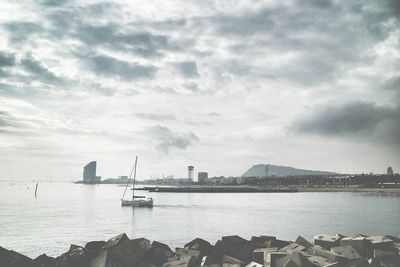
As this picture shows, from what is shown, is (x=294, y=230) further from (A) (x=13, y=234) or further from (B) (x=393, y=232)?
(A) (x=13, y=234)

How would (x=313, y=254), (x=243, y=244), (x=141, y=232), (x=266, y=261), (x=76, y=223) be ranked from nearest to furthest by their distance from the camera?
(x=266, y=261) → (x=313, y=254) → (x=243, y=244) → (x=141, y=232) → (x=76, y=223)

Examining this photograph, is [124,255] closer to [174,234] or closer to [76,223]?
[174,234]

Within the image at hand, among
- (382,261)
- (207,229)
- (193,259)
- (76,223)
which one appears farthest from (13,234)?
(382,261)

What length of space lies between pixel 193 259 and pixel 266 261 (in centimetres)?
313

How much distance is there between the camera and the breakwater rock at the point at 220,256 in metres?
13.2

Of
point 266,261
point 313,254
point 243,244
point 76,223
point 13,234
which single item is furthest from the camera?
point 76,223

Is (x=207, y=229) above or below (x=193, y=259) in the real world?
below

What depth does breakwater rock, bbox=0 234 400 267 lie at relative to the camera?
43.3ft

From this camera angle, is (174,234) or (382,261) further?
(174,234)

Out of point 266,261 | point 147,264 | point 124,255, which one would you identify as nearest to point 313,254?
point 266,261

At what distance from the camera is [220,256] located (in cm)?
1595

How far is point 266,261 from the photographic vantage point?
13.9 metres

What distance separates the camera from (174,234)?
37781 millimetres

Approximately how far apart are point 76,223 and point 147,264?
36.5 m
